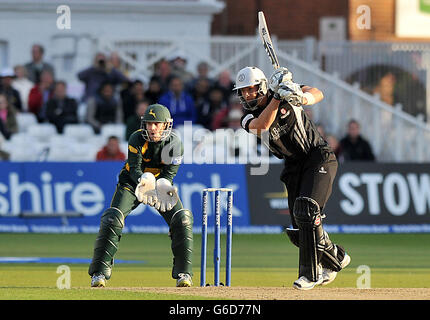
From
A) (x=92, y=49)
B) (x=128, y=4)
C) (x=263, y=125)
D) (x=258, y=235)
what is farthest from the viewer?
(x=128, y=4)

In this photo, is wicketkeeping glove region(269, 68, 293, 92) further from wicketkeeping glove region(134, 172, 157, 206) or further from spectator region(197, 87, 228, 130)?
spectator region(197, 87, 228, 130)

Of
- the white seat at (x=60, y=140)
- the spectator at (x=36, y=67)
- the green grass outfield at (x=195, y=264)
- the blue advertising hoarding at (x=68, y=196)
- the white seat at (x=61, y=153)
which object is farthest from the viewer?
the spectator at (x=36, y=67)

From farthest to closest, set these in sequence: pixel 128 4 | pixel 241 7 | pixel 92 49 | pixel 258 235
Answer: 1. pixel 241 7
2. pixel 128 4
3. pixel 92 49
4. pixel 258 235

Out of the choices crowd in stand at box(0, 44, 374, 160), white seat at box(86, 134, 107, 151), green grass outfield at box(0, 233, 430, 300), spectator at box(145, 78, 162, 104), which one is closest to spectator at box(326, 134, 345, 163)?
crowd in stand at box(0, 44, 374, 160)

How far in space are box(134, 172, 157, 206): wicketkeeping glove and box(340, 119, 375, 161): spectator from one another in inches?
430

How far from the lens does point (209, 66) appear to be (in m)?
24.9

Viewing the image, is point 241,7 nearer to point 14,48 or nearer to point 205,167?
point 14,48

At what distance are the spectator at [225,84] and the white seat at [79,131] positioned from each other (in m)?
2.62

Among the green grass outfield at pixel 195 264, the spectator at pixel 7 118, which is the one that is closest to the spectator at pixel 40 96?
the spectator at pixel 7 118

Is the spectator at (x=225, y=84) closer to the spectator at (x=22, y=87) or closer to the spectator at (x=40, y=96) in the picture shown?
the spectator at (x=40, y=96)

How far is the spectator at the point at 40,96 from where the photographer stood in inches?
891

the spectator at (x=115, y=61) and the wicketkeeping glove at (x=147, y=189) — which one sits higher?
the spectator at (x=115, y=61)

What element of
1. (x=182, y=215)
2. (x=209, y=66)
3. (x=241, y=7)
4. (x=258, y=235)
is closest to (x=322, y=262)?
(x=182, y=215)

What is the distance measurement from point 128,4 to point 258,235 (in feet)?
30.2
